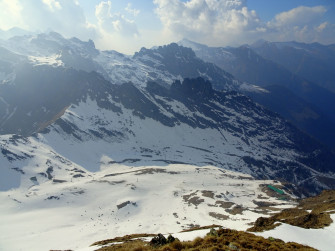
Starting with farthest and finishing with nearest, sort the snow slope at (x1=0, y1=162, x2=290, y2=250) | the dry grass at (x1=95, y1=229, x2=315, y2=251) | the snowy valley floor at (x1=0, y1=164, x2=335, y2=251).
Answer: the snow slope at (x1=0, y1=162, x2=290, y2=250) → the snowy valley floor at (x1=0, y1=164, x2=335, y2=251) → the dry grass at (x1=95, y1=229, x2=315, y2=251)

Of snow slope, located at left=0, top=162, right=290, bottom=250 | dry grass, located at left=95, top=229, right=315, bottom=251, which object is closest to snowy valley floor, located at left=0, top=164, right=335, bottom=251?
snow slope, located at left=0, top=162, right=290, bottom=250

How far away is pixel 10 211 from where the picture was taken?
147375 mm

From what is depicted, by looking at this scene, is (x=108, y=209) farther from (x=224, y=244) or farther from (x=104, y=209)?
(x=224, y=244)

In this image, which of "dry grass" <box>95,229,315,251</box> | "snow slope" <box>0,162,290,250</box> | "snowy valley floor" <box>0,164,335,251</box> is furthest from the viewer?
"snow slope" <box>0,162,290,250</box>

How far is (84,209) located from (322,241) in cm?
13742

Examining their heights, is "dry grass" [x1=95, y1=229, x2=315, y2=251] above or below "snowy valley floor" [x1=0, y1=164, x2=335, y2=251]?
below

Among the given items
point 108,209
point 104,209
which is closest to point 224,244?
point 108,209

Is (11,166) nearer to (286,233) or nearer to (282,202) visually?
(282,202)

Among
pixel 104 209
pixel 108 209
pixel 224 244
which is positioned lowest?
pixel 224 244

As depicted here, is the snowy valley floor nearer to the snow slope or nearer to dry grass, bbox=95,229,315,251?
the snow slope

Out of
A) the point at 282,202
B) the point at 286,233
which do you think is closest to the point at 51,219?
the point at 282,202

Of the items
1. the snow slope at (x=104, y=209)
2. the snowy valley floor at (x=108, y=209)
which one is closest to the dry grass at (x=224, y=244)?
the snowy valley floor at (x=108, y=209)

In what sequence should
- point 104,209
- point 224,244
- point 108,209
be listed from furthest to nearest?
point 108,209
point 104,209
point 224,244

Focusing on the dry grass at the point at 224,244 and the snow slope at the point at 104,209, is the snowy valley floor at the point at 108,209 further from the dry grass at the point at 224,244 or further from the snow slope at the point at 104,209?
the dry grass at the point at 224,244
